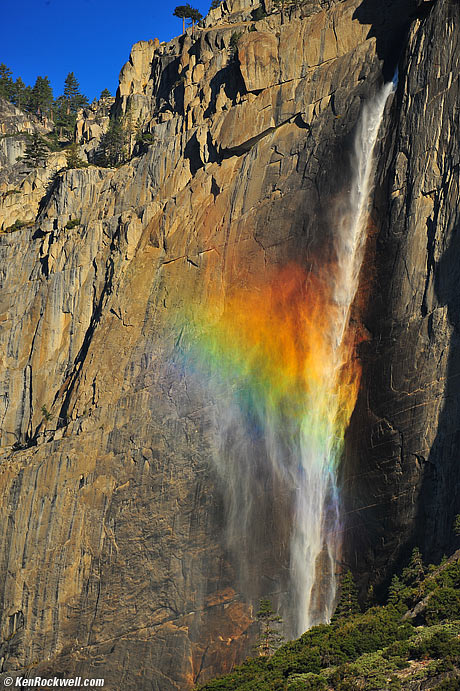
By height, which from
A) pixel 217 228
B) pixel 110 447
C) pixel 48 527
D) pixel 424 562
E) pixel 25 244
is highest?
pixel 25 244

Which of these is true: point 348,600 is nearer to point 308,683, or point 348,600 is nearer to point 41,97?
point 308,683

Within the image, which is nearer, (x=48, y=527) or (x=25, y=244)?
(x=48, y=527)

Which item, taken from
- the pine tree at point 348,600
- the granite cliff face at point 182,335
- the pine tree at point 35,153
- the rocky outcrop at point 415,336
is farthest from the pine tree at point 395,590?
the pine tree at point 35,153

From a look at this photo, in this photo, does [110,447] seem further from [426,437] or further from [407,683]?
[407,683]

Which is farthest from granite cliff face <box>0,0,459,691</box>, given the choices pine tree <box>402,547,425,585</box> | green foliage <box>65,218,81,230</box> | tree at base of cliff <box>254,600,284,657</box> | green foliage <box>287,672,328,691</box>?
green foliage <box>287,672,328,691</box>

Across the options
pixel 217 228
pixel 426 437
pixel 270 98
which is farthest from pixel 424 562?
pixel 270 98

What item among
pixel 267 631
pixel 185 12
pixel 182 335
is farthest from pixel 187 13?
pixel 267 631
